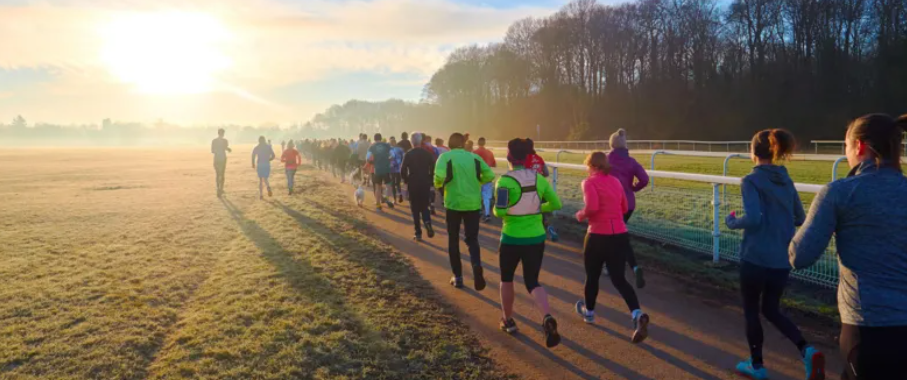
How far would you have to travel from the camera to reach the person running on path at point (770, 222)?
3250 mm

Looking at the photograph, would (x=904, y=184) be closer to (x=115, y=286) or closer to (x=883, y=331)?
(x=883, y=331)

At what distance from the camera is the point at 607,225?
419cm

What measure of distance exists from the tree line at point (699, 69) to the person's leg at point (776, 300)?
4134cm

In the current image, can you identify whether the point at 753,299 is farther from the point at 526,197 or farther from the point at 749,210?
the point at 526,197

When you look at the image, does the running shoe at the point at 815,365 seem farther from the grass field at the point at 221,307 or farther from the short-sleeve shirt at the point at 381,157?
the short-sleeve shirt at the point at 381,157

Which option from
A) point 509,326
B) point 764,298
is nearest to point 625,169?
point 509,326

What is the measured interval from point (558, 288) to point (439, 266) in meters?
1.80

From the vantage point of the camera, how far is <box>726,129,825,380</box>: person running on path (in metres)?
3.25

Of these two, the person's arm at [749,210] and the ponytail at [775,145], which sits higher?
the ponytail at [775,145]

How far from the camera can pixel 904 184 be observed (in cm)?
199

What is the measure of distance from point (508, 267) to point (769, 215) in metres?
1.93

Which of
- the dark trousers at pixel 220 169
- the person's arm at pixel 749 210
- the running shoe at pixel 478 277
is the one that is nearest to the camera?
the person's arm at pixel 749 210

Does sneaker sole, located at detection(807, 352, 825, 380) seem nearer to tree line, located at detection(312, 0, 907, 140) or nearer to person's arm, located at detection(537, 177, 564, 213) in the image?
person's arm, located at detection(537, 177, 564, 213)

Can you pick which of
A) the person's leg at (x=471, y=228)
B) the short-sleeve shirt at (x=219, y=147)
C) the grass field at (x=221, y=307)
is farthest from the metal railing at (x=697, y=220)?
the short-sleeve shirt at (x=219, y=147)
